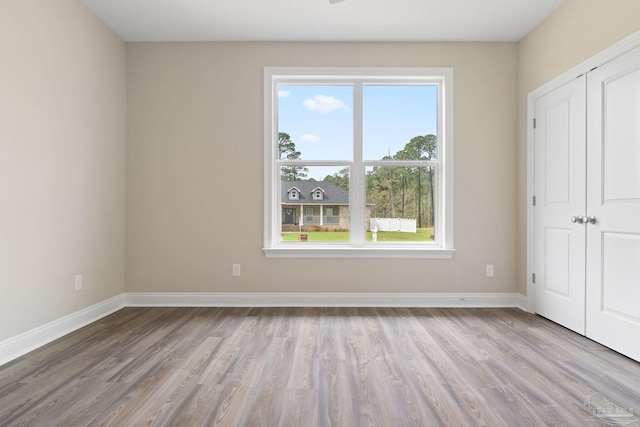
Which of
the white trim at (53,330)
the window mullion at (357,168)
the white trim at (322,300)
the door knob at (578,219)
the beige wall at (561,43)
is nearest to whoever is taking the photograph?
the white trim at (53,330)

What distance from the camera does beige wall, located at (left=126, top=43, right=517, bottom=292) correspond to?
3.73m

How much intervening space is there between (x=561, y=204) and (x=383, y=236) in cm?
166

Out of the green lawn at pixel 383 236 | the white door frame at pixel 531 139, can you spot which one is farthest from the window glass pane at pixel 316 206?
the white door frame at pixel 531 139

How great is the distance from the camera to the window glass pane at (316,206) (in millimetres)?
3867

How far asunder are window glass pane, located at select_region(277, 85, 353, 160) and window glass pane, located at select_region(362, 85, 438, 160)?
211 millimetres

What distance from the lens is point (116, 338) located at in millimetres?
2793

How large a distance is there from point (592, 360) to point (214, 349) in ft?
8.58

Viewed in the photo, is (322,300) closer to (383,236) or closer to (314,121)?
(383,236)

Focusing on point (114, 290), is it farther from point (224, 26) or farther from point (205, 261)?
point (224, 26)

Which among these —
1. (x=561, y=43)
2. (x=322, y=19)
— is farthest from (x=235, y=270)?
(x=561, y=43)

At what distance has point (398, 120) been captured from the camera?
152 inches

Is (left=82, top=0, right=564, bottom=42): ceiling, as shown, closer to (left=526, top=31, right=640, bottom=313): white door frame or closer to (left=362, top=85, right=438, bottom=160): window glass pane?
(left=362, top=85, right=438, bottom=160): window glass pane

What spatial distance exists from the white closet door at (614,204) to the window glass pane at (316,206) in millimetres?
2165

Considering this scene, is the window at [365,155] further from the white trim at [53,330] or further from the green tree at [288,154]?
the white trim at [53,330]
